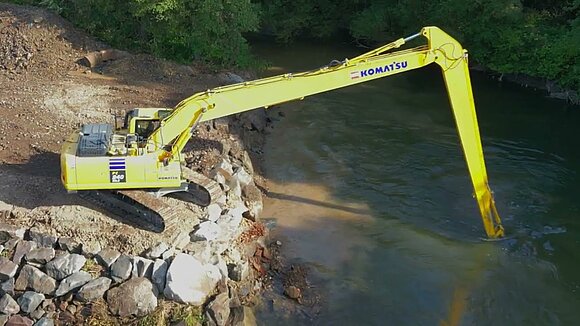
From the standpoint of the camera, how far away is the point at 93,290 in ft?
37.0

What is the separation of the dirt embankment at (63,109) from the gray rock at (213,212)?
0.21 m

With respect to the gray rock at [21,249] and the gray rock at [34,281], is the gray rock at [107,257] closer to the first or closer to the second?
the gray rock at [34,281]

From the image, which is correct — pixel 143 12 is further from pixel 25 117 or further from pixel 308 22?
pixel 308 22

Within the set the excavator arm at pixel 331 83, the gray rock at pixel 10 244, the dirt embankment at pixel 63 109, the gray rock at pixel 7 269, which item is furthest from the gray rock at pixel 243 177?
the gray rock at pixel 7 269

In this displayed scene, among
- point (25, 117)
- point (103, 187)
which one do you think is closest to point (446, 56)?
point (103, 187)

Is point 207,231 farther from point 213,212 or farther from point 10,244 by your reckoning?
point 10,244

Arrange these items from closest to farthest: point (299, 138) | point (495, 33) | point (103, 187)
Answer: point (103, 187) < point (299, 138) < point (495, 33)

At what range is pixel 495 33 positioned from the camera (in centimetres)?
2655

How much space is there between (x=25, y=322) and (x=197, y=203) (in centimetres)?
420

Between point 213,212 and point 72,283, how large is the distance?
3312 millimetres

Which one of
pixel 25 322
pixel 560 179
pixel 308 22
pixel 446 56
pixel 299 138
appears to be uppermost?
pixel 308 22

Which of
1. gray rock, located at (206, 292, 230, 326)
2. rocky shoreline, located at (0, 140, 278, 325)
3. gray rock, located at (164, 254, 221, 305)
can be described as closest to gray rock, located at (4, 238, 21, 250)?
rocky shoreline, located at (0, 140, 278, 325)

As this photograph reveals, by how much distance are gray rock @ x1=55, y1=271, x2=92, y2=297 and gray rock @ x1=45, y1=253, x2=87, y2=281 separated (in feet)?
0.38

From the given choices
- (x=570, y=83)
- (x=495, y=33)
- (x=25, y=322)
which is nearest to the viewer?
(x=25, y=322)
